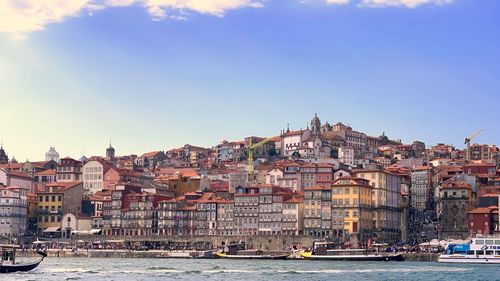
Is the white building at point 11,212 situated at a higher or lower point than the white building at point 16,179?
lower

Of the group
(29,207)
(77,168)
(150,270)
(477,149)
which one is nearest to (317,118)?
(477,149)

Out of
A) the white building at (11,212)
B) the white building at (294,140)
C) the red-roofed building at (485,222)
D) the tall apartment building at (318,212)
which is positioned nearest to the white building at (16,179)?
the white building at (11,212)

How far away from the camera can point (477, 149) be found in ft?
544

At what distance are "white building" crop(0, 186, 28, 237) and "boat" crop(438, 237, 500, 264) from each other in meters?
57.4

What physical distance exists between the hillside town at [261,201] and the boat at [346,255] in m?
9.43

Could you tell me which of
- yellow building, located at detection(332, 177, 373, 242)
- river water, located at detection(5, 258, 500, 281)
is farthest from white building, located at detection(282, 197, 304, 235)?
river water, located at detection(5, 258, 500, 281)

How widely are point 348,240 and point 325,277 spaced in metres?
40.0

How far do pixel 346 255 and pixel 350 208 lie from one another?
13.8m

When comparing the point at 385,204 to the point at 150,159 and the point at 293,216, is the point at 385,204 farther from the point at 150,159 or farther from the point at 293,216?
the point at 150,159

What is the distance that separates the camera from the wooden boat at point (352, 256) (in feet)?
310

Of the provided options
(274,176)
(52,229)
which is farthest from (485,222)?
(52,229)

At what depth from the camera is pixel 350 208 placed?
360 ft

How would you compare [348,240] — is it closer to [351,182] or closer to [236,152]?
[351,182]

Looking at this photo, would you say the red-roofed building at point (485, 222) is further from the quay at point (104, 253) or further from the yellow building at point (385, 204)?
the quay at point (104, 253)
